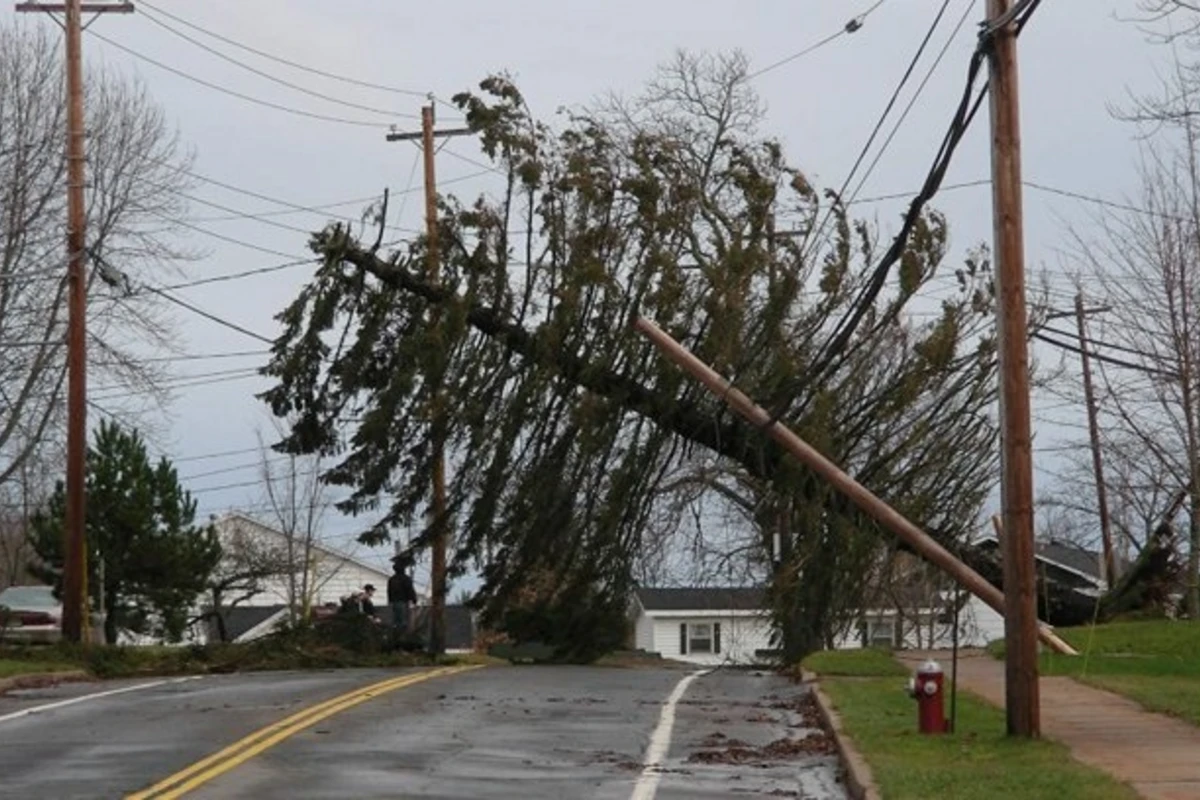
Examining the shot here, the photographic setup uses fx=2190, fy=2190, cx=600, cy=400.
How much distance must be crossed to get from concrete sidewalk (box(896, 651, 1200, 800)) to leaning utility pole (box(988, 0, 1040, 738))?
741 mm

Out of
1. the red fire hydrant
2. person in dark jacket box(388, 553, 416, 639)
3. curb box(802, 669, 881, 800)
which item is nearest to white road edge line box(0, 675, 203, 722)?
curb box(802, 669, 881, 800)

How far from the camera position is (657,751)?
17453 mm

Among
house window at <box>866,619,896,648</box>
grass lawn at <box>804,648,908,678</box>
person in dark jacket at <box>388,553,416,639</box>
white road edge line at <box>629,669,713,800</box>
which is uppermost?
person in dark jacket at <box>388,553,416,639</box>

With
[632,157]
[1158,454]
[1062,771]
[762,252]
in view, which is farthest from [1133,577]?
[1062,771]

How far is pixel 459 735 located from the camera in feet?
60.7

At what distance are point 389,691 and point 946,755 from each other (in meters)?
8.93

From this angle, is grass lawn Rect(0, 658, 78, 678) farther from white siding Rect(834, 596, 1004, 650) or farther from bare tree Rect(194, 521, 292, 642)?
bare tree Rect(194, 521, 292, 642)

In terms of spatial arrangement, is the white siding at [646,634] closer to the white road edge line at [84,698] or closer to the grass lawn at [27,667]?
the grass lawn at [27,667]

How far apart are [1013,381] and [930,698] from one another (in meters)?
2.75

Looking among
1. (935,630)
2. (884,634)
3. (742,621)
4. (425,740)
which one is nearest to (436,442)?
(425,740)

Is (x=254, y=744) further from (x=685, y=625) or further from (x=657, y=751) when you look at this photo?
(x=685, y=625)

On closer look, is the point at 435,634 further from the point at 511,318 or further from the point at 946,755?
the point at 946,755

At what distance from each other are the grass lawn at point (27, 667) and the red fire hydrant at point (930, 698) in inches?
528

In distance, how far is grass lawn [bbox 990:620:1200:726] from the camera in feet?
67.7
